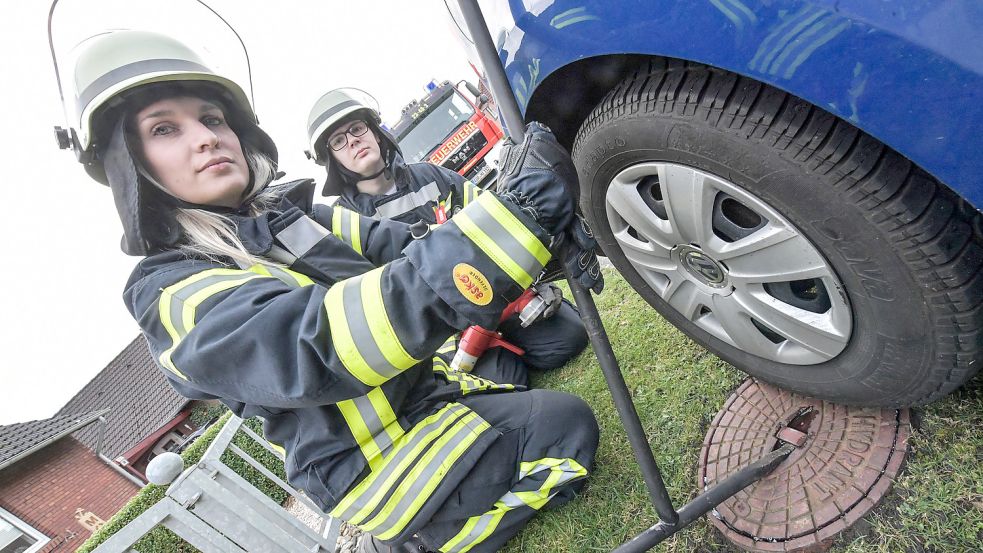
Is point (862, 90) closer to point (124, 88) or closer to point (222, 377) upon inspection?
point (222, 377)

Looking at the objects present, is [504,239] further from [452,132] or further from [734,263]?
[452,132]

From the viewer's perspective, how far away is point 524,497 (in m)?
1.82

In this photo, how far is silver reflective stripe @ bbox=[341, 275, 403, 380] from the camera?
1117 mm

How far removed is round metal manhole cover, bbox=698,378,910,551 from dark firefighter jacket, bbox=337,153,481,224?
2.87 metres

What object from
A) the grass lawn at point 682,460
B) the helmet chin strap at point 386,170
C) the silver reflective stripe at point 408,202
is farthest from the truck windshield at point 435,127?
the grass lawn at point 682,460

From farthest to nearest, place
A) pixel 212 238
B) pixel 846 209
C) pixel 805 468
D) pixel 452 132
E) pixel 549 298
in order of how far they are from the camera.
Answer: pixel 452 132 → pixel 549 298 → pixel 212 238 → pixel 805 468 → pixel 846 209

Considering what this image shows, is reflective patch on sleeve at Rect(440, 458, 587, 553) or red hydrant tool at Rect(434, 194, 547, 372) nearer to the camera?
reflective patch on sleeve at Rect(440, 458, 587, 553)

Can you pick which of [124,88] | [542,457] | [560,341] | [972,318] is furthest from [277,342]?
[560,341]

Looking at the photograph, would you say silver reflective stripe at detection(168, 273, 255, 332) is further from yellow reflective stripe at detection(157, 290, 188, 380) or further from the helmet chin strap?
the helmet chin strap

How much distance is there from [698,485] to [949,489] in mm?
627

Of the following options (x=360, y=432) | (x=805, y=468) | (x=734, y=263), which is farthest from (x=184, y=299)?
(x=805, y=468)

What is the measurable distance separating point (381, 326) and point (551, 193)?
522mm

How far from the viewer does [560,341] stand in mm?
3066

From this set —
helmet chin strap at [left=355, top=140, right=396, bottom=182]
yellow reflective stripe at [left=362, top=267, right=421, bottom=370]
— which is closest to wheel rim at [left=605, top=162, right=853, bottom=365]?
yellow reflective stripe at [left=362, top=267, right=421, bottom=370]
